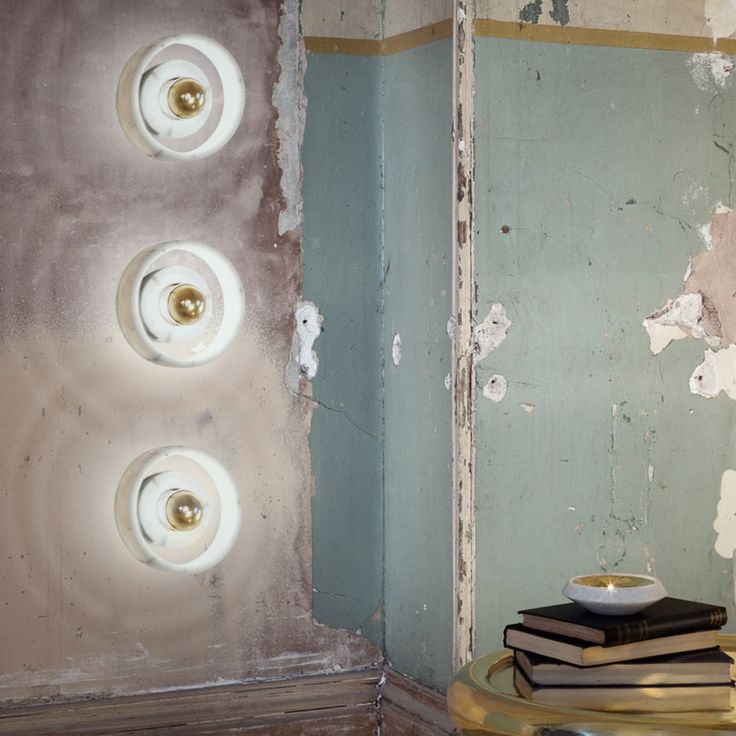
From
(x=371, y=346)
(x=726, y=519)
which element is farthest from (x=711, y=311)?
(x=371, y=346)

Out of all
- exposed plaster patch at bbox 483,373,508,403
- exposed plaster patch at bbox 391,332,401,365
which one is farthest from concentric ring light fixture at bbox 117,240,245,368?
exposed plaster patch at bbox 483,373,508,403

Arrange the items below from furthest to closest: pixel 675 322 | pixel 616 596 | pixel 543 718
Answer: pixel 675 322, pixel 616 596, pixel 543 718

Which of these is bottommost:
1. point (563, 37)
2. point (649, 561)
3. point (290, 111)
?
point (649, 561)

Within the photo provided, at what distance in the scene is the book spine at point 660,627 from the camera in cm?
141

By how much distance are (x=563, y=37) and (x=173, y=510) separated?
1418 mm

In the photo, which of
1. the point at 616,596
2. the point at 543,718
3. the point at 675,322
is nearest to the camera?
the point at 543,718

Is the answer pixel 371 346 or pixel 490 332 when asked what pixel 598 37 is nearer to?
pixel 490 332

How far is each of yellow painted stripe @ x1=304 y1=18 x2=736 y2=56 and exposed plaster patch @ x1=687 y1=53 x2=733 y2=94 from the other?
0.06 feet

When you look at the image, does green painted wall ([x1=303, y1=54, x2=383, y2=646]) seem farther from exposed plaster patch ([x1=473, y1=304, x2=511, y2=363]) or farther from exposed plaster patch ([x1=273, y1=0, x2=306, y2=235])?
exposed plaster patch ([x1=473, y1=304, x2=511, y2=363])

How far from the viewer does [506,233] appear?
8.39ft

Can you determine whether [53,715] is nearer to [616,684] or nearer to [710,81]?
[616,684]

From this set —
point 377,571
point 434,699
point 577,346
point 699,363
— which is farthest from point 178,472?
point 699,363

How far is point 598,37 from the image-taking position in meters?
2.61

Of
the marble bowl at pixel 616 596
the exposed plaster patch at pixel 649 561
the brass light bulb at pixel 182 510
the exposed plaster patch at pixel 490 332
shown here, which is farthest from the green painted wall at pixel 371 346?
the marble bowl at pixel 616 596
